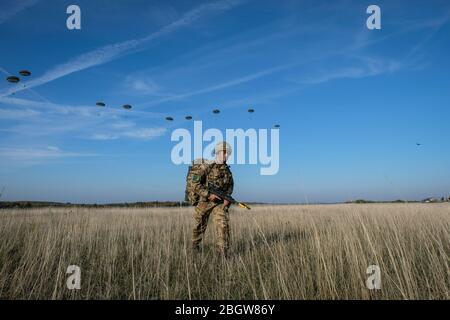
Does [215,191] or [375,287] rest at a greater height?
[215,191]

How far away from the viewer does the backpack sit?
6766mm

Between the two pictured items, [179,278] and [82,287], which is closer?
[82,287]

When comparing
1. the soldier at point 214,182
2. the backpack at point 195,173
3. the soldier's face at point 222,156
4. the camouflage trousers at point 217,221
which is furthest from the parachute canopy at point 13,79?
the camouflage trousers at point 217,221

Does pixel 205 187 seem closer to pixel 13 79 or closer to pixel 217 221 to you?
pixel 217 221

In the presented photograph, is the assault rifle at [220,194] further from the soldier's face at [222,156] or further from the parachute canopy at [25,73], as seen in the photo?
the parachute canopy at [25,73]

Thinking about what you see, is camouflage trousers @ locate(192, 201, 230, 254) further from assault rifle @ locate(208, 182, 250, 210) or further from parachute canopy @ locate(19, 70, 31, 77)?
parachute canopy @ locate(19, 70, 31, 77)

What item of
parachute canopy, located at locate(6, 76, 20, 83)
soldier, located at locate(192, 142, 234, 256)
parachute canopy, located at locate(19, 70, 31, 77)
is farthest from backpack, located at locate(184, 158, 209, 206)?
parachute canopy, located at locate(6, 76, 20, 83)

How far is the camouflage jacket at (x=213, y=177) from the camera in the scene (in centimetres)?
670

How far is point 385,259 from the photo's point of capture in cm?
571
